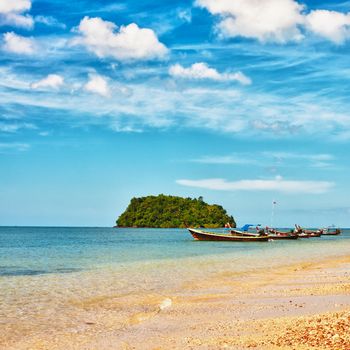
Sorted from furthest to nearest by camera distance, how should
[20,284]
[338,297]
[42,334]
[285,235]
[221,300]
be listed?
[285,235] → [20,284] → [221,300] → [338,297] → [42,334]

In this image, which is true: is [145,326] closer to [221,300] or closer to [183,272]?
[221,300]

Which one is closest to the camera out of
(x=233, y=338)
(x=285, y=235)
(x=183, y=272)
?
(x=233, y=338)

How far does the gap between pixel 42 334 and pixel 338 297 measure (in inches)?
370

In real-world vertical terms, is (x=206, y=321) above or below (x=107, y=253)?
above

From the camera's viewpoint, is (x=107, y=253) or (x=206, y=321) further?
(x=107, y=253)

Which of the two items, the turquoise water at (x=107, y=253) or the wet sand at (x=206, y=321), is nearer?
the wet sand at (x=206, y=321)

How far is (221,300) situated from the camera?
1688 cm

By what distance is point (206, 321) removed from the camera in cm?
1301

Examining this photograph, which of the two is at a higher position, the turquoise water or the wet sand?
the wet sand

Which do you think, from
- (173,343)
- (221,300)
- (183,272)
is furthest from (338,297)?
(183,272)

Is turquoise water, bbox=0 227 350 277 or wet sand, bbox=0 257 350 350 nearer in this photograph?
wet sand, bbox=0 257 350 350

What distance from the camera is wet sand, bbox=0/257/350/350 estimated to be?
33.3 ft

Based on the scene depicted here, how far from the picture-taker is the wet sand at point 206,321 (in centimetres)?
1014

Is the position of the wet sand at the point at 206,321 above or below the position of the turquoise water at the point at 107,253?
above
